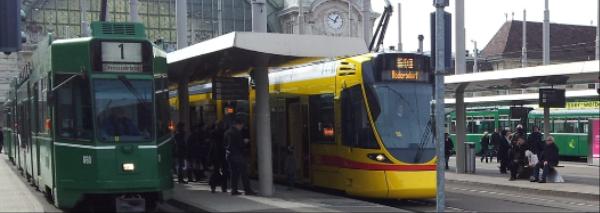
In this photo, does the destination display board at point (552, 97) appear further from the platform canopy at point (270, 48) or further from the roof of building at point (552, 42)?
the roof of building at point (552, 42)

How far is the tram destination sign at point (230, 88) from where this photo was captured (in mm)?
17219

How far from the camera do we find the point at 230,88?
17.3m

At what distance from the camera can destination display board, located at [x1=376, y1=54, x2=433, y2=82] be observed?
14.7m

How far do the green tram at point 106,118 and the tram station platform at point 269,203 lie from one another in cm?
102

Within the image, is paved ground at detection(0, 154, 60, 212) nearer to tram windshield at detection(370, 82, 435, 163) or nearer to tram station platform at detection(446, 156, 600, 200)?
tram windshield at detection(370, 82, 435, 163)

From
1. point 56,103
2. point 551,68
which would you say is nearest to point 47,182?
point 56,103

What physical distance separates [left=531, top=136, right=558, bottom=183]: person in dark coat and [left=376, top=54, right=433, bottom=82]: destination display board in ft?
18.2

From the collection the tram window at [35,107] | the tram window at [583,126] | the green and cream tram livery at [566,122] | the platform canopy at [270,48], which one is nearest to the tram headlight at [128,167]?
the platform canopy at [270,48]

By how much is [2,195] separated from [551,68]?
12927mm

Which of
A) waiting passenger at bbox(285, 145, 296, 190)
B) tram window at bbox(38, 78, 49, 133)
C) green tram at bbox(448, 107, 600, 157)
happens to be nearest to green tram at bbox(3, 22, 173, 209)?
tram window at bbox(38, 78, 49, 133)

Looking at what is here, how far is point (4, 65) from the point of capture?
69188 millimetres

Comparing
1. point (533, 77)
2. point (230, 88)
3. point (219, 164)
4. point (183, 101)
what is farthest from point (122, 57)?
point (533, 77)

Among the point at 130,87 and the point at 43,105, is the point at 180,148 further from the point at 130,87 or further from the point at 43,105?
the point at 130,87

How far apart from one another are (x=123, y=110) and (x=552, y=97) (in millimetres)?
12716
